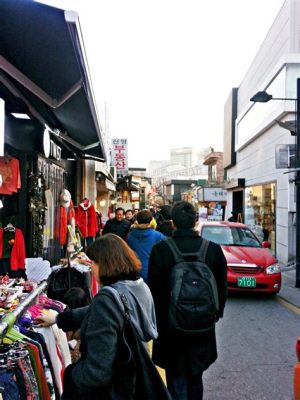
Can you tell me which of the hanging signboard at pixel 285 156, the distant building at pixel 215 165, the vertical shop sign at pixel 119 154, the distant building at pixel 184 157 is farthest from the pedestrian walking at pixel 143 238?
the distant building at pixel 184 157

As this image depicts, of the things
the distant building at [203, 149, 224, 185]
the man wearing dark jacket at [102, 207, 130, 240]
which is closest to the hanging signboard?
the man wearing dark jacket at [102, 207, 130, 240]

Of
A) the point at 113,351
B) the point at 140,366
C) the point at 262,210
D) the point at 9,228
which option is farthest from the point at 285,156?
the point at 113,351

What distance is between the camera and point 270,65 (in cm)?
1861

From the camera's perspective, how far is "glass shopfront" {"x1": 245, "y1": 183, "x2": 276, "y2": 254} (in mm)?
17578

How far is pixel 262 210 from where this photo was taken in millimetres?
19750

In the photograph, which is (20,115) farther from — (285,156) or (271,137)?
(271,137)

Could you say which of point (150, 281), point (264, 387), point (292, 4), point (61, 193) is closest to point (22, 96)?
point (61, 193)

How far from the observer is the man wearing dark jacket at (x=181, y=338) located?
10.2 ft

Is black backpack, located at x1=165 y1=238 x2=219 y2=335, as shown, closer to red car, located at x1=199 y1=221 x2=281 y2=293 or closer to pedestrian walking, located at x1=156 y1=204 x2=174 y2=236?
pedestrian walking, located at x1=156 y1=204 x2=174 y2=236

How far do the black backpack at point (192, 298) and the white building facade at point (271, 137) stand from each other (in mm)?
8415

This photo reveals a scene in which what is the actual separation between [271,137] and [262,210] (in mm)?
3949

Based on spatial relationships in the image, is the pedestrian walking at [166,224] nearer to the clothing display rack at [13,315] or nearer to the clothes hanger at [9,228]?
the clothes hanger at [9,228]

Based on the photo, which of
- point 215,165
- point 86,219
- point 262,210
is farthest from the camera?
point 215,165

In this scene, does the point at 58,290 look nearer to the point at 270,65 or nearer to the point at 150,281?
the point at 150,281
